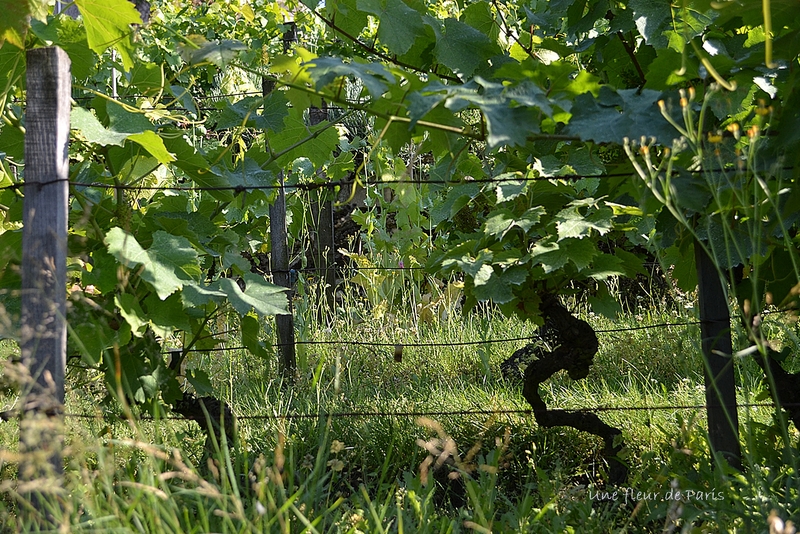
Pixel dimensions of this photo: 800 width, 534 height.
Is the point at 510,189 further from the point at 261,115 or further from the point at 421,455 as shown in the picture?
the point at 421,455

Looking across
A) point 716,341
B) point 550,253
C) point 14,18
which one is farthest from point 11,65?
point 716,341

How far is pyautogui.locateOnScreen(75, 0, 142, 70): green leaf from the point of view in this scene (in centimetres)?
182

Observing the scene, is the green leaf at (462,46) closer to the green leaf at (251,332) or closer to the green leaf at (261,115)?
the green leaf at (261,115)

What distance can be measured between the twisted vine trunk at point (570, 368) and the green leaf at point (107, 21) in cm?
136

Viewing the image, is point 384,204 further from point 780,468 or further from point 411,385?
point 780,468

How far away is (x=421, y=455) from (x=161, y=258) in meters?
1.18

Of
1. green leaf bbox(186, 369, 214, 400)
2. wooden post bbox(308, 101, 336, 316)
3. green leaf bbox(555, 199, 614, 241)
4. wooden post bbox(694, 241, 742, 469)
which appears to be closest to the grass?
→ wooden post bbox(694, 241, 742, 469)

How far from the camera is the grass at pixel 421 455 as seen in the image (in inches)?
62.4

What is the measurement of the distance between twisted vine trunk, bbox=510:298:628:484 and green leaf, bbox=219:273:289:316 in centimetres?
82

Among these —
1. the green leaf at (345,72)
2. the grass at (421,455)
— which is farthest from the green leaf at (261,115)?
the grass at (421,455)

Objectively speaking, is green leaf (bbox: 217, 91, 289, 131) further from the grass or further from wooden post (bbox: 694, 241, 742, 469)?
wooden post (bbox: 694, 241, 742, 469)

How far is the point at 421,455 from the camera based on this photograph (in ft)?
8.54

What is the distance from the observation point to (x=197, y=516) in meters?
1.91

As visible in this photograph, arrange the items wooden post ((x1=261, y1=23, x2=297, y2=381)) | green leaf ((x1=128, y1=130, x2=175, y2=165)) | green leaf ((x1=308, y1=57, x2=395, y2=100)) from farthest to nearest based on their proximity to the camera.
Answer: wooden post ((x1=261, y1=23, x2=297, y2=381))
green leaf ((x1=128, y1=130, x2=175, y2=165))
green leaf ((x1=308, y1=57, x2=395, y2=100))
